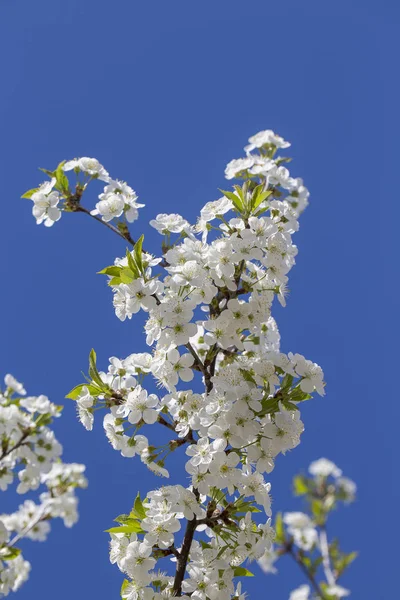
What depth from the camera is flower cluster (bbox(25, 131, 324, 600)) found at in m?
2.46

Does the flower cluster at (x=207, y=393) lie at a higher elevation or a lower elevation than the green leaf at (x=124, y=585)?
higher

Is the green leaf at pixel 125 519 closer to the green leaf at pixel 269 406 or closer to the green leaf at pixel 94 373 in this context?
the green leaf at pixel 94 373

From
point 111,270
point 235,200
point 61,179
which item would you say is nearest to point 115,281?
point 111,270

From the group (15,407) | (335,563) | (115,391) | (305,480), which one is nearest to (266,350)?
(115,391)

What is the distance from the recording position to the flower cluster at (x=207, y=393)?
2461 millimetres

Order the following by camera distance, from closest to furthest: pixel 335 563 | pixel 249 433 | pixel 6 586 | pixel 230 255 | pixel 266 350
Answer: pixel 249 433 < pixel 230 255 < pixel 266 350 < pixel 6 586 < pixel 335 563

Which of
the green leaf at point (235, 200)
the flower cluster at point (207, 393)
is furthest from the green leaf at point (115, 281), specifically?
the green leaf at point (235, 200)

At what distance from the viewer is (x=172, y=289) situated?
2570 millimetres

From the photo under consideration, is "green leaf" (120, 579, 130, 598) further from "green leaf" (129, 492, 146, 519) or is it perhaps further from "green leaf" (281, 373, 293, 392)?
"green leaf" (281, 373, 293, 392)

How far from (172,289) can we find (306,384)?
73cm

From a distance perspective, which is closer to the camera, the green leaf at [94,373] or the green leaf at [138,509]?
the green leaf at [138,509]

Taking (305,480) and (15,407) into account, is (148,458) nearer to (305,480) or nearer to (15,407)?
(15,407)

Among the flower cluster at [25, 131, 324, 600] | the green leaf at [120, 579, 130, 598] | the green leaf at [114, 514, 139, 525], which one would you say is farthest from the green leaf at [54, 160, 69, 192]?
the green leaf at [120, 579, 130, 598]

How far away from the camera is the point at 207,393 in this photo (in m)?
2.68
